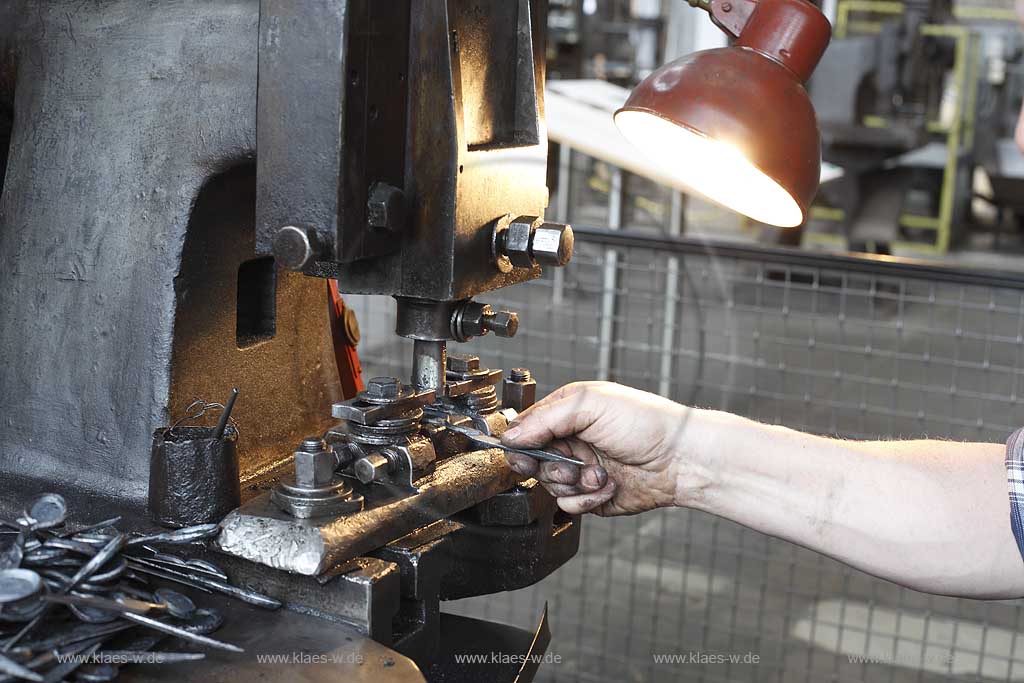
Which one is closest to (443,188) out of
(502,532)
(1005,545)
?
(502,532)

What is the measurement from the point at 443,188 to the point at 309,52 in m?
0.15

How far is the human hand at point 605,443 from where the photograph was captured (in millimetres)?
1104

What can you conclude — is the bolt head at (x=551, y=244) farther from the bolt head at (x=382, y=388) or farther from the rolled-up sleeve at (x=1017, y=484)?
the rolled-up sleeve at (x=1017, y=484)

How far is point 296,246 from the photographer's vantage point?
0.88m

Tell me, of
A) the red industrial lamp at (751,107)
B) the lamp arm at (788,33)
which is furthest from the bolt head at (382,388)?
the lamp arm at (788,33)

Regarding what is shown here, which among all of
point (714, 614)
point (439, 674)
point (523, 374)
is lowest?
point (714, 614)

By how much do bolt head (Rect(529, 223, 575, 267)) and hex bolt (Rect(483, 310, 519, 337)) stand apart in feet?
0.21

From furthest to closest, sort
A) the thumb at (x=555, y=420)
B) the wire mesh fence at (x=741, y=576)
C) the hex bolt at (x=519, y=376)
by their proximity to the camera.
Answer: the wire mesh fence at (x=741, y=576) → the hex bolt at (x=519, y=376) → the thumb at (x=555, y=420)

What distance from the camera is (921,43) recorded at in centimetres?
561

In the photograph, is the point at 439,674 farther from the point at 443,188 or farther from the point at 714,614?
the point at 714,614

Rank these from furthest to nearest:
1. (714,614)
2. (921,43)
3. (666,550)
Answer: (921,43) → (666,550) → (714,614)

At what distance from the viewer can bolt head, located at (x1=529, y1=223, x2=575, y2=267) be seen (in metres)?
0.99

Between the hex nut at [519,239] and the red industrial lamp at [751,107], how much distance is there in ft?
0.46

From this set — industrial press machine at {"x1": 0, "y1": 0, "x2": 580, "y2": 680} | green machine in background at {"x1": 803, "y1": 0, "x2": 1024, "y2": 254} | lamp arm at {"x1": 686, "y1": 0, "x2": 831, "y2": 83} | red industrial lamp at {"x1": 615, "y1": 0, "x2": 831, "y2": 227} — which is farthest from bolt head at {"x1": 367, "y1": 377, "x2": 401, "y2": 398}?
green machine in background at {"x1": 803, "y1": 0, "x2": 1024, "y2": 254}
